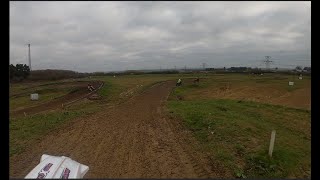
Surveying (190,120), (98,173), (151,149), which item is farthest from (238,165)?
(190,120)

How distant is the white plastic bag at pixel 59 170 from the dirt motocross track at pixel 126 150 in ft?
13.1

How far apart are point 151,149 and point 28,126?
23.3 ft

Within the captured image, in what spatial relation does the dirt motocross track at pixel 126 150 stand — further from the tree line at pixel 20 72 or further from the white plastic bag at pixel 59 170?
the tree line at pixel 20 72

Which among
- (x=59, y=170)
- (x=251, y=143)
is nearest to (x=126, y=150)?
(x=251, y=143)

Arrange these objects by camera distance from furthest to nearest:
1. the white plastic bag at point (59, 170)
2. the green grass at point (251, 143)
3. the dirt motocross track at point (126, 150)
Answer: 1. the green grass at point (251, 143)
2. the dirt motocross track at point (126, 150)
3. the white plastic bag at point (59, 170)

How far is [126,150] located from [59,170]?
681 cm

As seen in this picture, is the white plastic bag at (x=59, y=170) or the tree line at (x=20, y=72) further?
the tree line at (x=20, y=72)

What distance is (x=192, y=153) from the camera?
34.5 feet

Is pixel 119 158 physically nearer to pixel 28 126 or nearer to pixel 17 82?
pixel 28 126

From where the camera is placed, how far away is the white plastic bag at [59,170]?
13.3 feet

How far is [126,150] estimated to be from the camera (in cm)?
1087

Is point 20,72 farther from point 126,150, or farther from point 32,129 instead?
point 126,150

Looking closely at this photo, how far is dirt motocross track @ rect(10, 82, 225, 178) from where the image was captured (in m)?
8.91

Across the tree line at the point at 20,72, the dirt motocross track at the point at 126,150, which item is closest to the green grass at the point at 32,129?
the dirt motocross track at the point at 126,150
